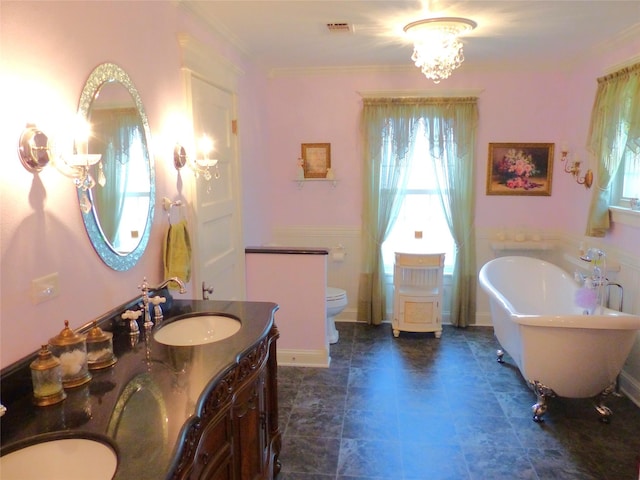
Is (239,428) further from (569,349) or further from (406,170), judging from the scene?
(406,170)

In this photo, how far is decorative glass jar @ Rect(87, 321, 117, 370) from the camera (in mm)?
1609

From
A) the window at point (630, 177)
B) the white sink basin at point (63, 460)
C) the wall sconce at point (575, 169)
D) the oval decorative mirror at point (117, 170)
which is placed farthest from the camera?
the wall sconce at point (575, 169)

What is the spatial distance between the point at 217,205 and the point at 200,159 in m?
0.40

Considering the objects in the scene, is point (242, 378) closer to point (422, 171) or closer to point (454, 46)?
point (454, 46)

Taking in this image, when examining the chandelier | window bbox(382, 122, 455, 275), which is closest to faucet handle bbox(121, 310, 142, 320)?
the chandelier

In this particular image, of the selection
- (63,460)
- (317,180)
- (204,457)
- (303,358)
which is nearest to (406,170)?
(317,180)

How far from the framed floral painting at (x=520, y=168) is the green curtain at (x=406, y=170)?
0.77 ft

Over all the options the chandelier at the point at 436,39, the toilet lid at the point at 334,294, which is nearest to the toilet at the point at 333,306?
the toilet lid at the point at 334,294

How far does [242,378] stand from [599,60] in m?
3.87

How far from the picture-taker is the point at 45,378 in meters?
1.37

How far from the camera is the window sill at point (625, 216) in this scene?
3240 millimetres

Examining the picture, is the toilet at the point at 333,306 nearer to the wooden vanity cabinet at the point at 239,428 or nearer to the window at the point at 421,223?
the window at the point at 421,223

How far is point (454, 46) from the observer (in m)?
2.86

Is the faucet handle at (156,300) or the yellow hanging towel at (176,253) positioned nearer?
the faucet handle at (156,300)
